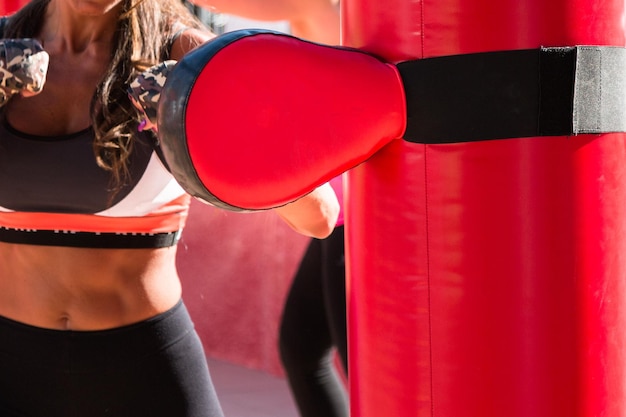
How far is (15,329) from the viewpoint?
1.49m

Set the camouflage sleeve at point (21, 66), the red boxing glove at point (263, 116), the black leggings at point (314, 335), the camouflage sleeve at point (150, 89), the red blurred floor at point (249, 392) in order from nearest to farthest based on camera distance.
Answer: the red boxing glove at point (263, 116), the camouflage sleeve at point (150, 89), the camouflage sleeve at point (21, 66), the black leggings at point (314, 335), the red blurred floor at point (249, 392)

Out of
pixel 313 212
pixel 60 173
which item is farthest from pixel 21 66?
pixel 313 212

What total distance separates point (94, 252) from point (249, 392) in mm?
2537

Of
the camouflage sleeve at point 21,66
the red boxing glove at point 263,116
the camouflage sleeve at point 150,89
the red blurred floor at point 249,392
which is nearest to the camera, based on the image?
the red boxing glove at point 263,116

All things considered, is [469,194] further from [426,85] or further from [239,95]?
[239,95]

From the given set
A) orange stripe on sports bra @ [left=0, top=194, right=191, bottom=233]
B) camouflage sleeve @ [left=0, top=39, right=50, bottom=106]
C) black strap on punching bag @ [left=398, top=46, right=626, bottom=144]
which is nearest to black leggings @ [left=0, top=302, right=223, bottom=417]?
orange stripe on sports bra @ [left=0, top=194, right=191, bottom=233]

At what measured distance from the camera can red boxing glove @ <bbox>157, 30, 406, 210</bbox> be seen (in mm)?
866

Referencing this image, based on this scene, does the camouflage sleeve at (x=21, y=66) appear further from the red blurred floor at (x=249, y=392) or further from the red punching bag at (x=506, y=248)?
the red blurred floor at (x=249, y=392)

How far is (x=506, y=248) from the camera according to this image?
35.7 inches

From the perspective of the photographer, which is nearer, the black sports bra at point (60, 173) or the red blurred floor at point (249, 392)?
the black sports bra at point (60, 173)

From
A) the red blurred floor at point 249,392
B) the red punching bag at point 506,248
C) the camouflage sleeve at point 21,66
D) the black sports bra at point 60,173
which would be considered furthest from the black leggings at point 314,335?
the red blurred floor at point 249,392

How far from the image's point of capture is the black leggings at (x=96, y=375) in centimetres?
145

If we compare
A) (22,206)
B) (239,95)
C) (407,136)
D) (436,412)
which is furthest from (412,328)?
(22,206)

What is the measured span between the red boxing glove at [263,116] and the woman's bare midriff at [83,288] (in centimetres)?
62
